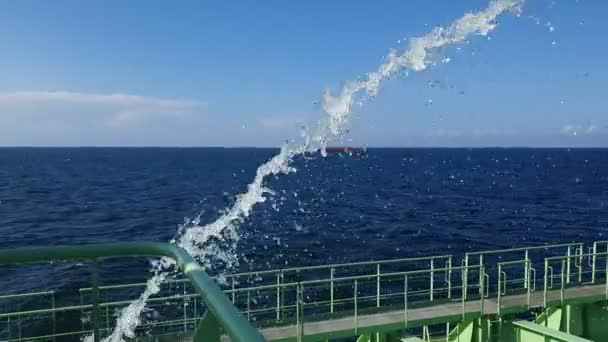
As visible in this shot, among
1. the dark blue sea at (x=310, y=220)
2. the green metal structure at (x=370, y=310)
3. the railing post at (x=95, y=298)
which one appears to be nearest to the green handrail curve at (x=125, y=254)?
the green metal structure at (x=370, y=310)

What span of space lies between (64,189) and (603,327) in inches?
3588

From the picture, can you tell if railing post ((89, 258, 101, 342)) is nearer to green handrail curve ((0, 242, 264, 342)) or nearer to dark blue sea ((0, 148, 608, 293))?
green handrail curve ((0, 242, 264, 342))

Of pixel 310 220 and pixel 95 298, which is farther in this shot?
pixel 310 220

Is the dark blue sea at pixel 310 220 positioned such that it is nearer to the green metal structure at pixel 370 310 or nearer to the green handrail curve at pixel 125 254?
the green metal structure at pixel 370 310

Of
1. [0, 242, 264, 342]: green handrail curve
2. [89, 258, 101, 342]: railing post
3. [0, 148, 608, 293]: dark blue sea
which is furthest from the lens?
[0, 148, 608, 293]: dark blue sea

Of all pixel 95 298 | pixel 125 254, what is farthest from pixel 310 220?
pixel 125 254

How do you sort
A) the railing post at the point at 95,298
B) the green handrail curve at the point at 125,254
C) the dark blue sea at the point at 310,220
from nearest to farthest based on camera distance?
the green handrail curve at the point at 125,254 → the railing post at the point at 95,298 → the dark blue sea at the point at 310,220

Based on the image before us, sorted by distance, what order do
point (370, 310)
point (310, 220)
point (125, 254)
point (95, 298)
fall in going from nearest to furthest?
1. point (125, 254)
2. point (95, 298)
3. point (370, 310)
4. point (310, 220)

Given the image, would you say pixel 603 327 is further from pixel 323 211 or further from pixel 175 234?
pixel 323 211

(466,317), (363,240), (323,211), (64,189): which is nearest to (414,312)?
(466,317)

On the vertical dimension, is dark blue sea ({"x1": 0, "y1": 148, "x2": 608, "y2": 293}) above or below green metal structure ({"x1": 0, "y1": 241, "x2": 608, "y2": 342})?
below

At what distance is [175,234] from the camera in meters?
45.7

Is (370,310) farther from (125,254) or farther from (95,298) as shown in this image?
(125,254)

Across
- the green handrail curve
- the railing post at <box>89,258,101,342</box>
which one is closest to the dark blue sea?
the railing post at <box>89,258,101,342</box>
